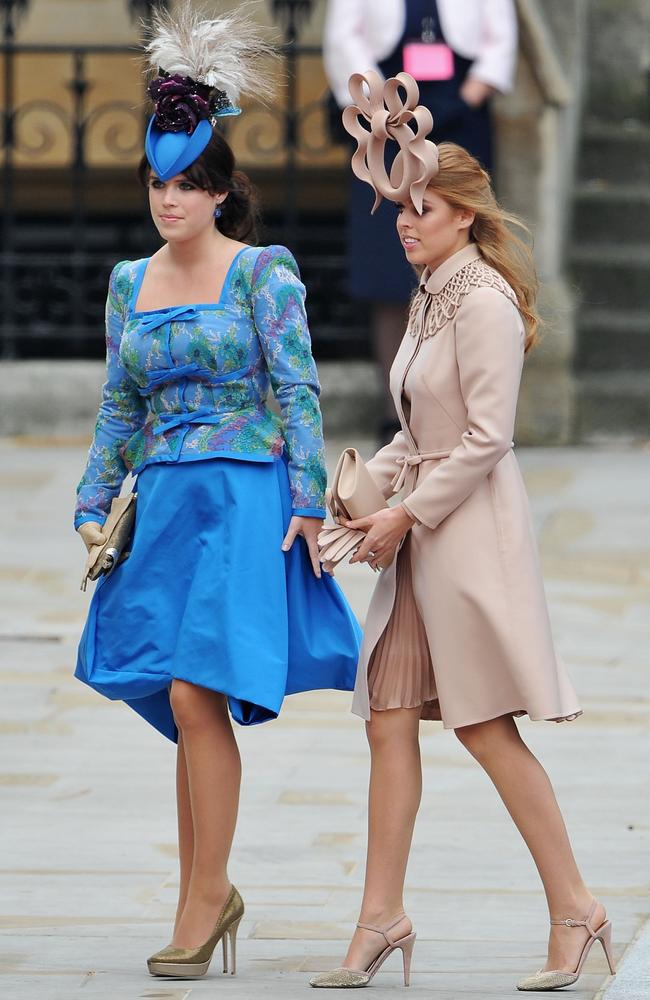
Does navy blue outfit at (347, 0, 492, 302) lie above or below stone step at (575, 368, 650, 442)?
above

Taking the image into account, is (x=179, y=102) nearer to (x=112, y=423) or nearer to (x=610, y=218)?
(x=112, y=423)

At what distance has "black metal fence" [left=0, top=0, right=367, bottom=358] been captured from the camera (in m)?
11.1

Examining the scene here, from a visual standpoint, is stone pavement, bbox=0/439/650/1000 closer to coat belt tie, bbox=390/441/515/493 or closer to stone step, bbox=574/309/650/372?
coat belt tie, bbox=390/441/515/493

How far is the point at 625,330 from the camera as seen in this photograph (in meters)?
11.1

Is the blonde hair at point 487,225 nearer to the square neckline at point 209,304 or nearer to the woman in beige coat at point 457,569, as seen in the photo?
the woman in beige coat at point 457,569

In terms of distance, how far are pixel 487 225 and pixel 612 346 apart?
22.0ft

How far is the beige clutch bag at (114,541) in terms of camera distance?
180 inches

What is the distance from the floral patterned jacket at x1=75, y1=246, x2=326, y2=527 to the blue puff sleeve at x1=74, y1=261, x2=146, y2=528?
0.05 metres

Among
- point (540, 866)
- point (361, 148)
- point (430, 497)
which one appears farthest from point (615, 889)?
point (361, 148)

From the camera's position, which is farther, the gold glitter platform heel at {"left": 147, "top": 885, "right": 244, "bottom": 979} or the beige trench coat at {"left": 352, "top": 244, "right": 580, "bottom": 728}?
the gold glitter platform heel at {"left": 147, "top": 885, "right": 244, "bottom": 979}

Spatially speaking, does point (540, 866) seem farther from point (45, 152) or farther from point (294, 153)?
point (45, 152)

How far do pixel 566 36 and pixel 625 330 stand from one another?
1616 mm

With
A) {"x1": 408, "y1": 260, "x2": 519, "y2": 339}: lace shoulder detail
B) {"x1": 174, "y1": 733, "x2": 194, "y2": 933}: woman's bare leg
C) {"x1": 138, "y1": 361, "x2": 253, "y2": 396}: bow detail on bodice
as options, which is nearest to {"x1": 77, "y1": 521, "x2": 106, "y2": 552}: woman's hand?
{"x1": 138, "y1": 361, "x2": 253, "y2": 396}: bow detail on bodice

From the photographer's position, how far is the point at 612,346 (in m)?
11.0
